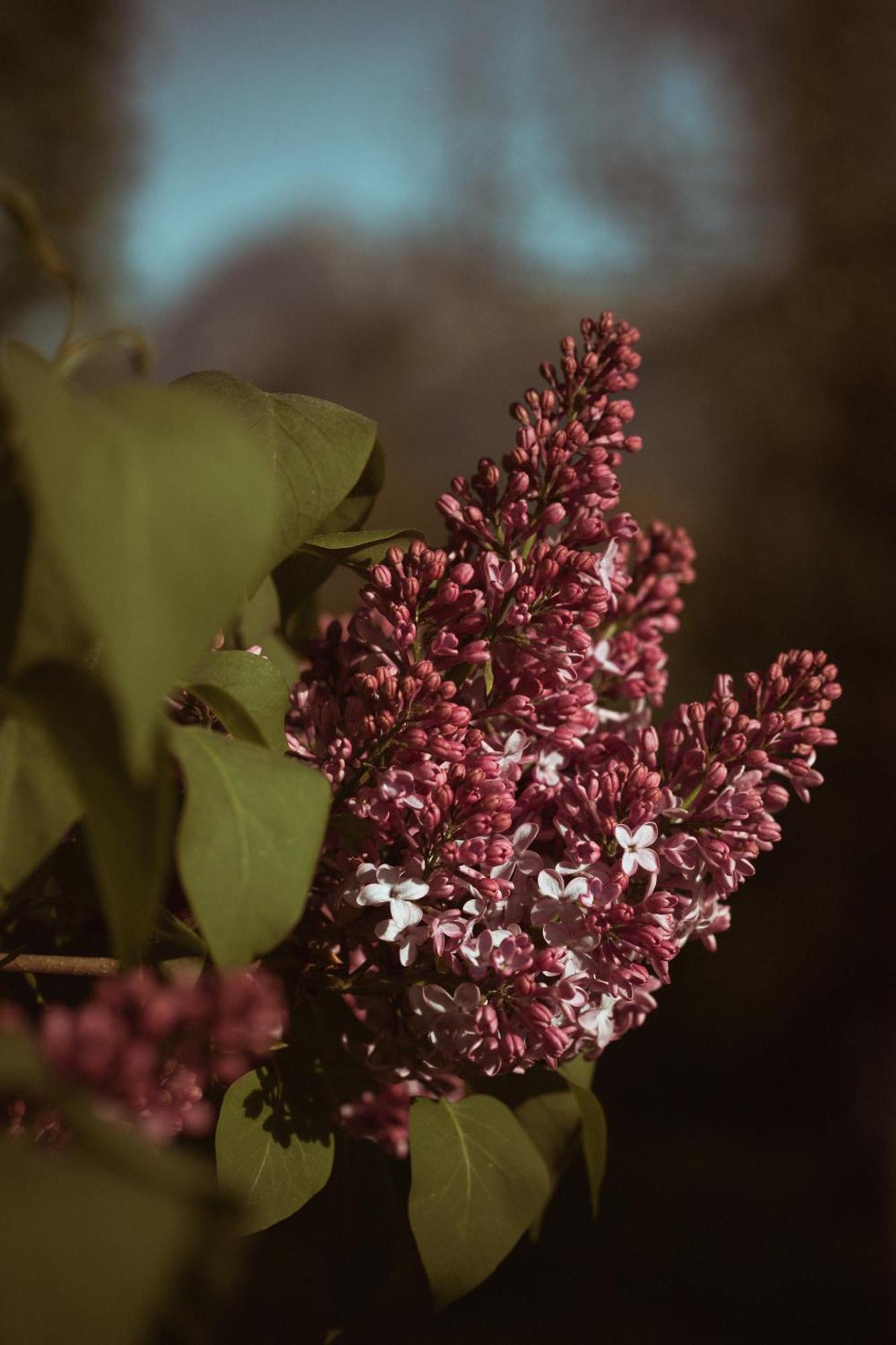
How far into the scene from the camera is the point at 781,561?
2316 mm

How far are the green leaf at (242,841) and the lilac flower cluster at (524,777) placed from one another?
69 millimetres

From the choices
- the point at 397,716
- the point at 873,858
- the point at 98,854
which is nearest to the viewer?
the point at 98,854

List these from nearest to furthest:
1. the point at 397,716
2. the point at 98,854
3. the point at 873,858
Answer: the point at 98,854 → the point at 397,716 → the point at 873,858

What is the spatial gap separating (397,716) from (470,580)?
1.9 inches

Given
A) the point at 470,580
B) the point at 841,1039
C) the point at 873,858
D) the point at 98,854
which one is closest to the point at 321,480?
the point at 470,580

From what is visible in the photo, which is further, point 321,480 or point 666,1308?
point 666,1308

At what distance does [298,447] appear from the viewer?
32 centimetres

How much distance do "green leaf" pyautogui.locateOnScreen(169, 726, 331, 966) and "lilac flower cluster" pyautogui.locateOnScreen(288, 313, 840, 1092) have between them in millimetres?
69

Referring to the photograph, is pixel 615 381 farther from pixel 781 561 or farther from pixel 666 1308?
pixel 781 561

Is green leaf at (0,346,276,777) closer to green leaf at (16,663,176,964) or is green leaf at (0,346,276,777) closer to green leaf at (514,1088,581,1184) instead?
green leaf at (16,663,176,964)

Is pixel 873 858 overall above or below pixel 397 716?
below

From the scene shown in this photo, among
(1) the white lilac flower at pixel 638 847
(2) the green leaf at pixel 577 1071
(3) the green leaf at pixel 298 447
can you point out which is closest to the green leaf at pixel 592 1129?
(2) the green leaf at pixel 577 1071

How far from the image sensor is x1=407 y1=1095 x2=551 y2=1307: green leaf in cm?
33

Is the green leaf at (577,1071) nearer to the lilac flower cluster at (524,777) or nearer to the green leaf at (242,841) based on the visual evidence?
the lilac flower cluster at (524,777)
